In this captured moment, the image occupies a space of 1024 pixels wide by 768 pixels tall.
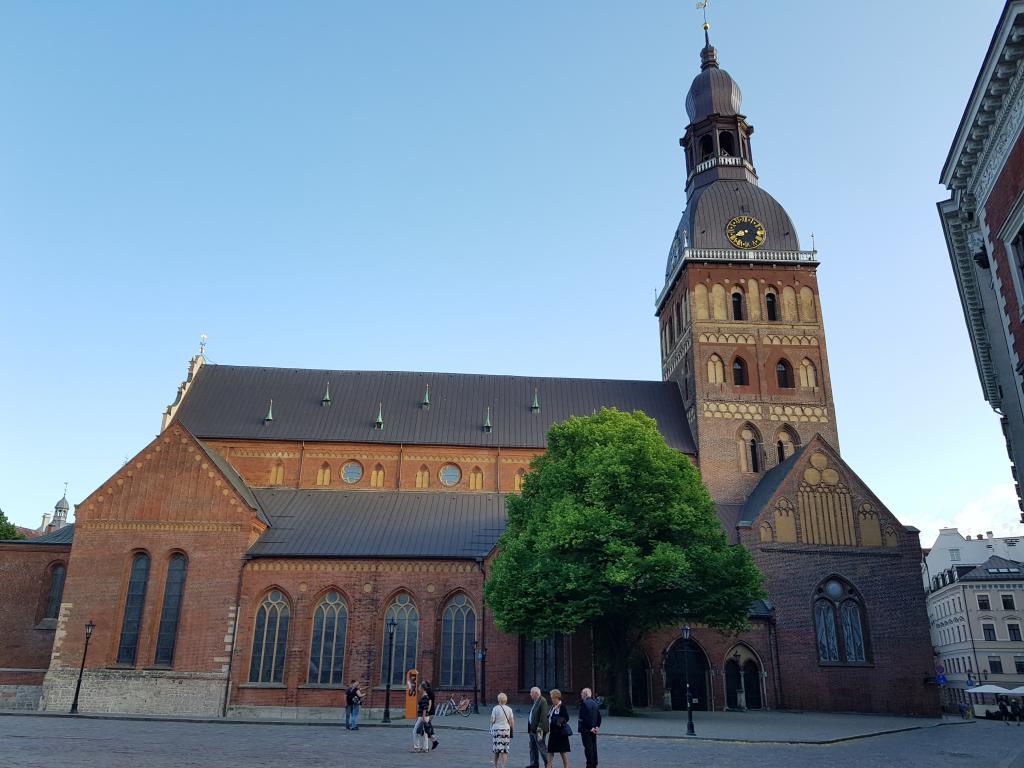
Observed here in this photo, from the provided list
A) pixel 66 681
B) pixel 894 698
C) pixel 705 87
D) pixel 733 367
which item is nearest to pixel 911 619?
pixel 894 698

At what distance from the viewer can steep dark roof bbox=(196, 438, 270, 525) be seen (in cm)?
3891

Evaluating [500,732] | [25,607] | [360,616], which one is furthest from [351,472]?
[500,732]

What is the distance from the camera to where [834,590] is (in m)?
39.4

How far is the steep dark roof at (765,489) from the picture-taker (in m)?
40.6

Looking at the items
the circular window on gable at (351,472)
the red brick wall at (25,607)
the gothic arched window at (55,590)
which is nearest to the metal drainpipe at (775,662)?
the circular window on gable at (351,472)

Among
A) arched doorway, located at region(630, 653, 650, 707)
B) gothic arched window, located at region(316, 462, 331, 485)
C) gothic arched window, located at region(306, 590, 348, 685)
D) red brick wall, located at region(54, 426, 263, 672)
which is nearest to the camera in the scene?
red brick wall, located at region(54, 426, 263, 672)

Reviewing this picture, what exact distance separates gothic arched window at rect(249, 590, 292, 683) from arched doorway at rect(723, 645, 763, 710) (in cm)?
2070

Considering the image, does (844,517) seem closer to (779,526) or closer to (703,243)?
(779,526)

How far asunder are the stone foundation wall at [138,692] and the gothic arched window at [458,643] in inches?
390

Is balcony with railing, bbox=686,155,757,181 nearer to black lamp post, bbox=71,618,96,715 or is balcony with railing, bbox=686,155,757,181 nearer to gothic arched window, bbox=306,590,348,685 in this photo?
gothic arched window, bbox=306,590,348,685

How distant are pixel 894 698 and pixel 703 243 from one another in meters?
26.8

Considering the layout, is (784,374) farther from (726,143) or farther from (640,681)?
(640,681)

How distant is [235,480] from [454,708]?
16274mm

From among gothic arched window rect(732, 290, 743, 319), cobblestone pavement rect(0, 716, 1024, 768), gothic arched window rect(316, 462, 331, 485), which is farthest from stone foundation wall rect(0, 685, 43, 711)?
gothic arched window rect(732, 290, 743, 319)
